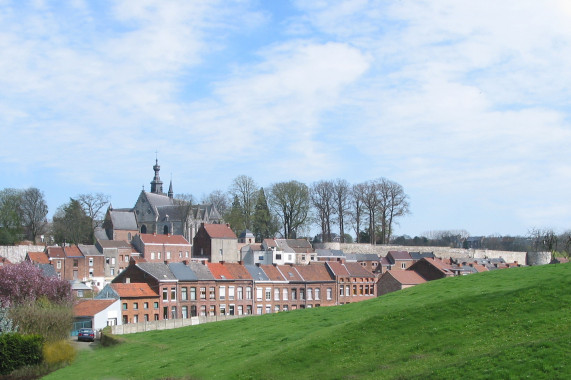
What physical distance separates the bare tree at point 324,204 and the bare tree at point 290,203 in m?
3.93

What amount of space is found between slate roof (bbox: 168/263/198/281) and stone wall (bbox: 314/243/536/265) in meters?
53.9

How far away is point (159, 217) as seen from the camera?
414 ft

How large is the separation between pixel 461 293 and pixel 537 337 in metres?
10.8

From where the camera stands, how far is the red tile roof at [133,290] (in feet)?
197

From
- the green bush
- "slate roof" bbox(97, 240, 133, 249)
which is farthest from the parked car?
"slate roof" bbox(97, 240, 133, 249)

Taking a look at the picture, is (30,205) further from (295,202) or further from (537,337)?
(537,337)

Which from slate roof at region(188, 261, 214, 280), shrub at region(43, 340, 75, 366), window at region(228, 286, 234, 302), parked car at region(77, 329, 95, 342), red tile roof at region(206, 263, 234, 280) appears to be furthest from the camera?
window at region(228, 286, 234, 302)

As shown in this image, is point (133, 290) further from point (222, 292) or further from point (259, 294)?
point (259, 294)

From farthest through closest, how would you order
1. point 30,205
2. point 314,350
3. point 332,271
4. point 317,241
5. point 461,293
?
point 317,241
point 30,205
point 332,271
point 461,293
point 314,350

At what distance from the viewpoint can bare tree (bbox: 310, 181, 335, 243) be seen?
128875 millimetres

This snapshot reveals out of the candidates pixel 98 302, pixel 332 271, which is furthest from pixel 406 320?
pixel 332 271

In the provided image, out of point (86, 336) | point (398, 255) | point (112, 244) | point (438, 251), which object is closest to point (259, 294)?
point (86, 336)

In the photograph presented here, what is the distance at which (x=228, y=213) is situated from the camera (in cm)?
12675

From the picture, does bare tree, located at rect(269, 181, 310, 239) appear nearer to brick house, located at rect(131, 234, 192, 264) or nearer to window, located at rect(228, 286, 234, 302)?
brick house, located at rect(131, 234, 192, 264)
